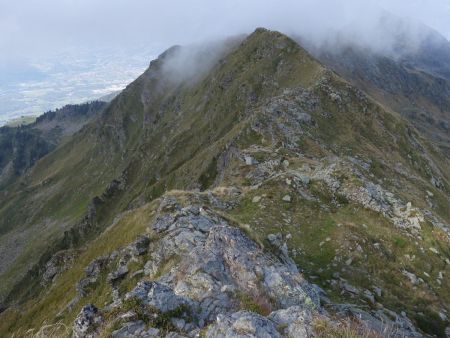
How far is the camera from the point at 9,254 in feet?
629

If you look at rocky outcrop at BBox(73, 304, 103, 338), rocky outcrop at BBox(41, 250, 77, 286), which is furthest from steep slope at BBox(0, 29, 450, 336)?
rocky outcrop at BBox(41, 250, 77, 286)

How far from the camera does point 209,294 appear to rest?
15969 mm

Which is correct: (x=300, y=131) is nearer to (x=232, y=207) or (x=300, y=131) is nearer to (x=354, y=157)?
(x=354, y=157)

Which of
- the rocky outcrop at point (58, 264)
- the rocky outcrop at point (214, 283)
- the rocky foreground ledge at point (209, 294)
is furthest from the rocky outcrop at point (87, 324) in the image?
the rocky outcrop at point (58, 264)

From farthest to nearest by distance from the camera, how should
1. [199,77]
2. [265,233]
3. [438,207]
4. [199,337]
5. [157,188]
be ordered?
[199,77] < [157,188] < [438,207] < [265,233] < [199,337]

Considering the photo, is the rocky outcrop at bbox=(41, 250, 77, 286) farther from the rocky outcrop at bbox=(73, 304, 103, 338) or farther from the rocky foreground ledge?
the rocky outcrop at bbox=(73, 304, 103, 338)

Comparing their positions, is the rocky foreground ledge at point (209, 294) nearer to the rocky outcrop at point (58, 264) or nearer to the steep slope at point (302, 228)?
the steep slope at point (302, 228)

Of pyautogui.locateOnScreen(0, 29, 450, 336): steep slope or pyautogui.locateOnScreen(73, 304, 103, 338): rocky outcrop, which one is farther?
pyautogui.locateOnScreen(0, 29, 450, 336): steep slope

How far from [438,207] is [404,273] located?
37776 millimetres

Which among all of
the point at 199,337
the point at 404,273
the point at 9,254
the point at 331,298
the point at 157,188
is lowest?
the point at 9,254

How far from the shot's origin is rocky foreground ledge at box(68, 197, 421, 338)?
485 inches

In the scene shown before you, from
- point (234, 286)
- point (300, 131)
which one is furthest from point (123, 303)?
point (300, 131)

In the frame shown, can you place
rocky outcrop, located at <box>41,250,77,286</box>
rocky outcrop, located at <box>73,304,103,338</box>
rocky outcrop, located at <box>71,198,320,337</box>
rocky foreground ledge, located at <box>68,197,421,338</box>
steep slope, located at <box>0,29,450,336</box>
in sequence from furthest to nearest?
1. rocky outcrop, located at <box>41,250,77,286</box>
2. steep slope, located at <box>0,29,450,336</box>
3. rocky outcrop, located at <box>71,198,320,337</box>
4. rocky outcrop, located at <box>73,304,103,338</box>
5. rocky foreground ledge, located at <box>68,197,421,338</box>

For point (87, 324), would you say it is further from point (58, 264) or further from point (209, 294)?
point (58, 264)
